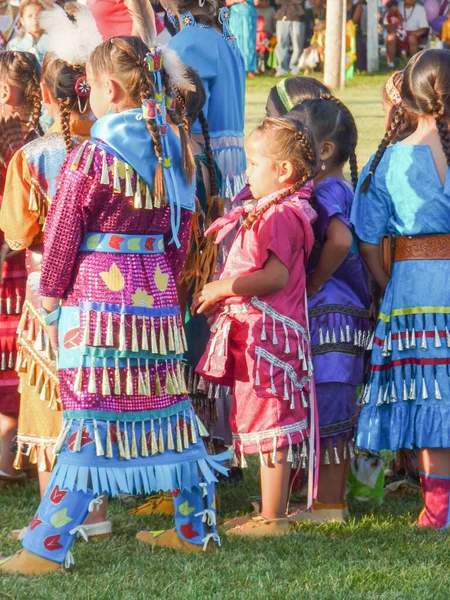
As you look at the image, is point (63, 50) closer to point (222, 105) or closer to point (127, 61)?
point (127, 61)

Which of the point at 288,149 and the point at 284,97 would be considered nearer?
the point at 288,149

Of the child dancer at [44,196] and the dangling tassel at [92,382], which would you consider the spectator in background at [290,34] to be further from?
the dangling tassel at [92,382]

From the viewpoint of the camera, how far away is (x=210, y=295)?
3.76m

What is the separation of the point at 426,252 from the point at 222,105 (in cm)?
130

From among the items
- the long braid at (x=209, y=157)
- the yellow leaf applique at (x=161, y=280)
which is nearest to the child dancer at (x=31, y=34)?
the long braid at (x=209, y=157)

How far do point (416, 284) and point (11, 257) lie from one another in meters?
1.52

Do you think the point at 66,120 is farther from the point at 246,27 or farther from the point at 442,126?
the point at 246,27

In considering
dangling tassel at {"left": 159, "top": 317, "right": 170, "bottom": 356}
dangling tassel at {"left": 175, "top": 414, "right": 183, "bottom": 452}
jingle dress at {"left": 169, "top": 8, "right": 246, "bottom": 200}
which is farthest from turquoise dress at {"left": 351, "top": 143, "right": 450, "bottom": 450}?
jingle dress at {"left": 169, "top": 8, "right": 246, "bottom": 200}

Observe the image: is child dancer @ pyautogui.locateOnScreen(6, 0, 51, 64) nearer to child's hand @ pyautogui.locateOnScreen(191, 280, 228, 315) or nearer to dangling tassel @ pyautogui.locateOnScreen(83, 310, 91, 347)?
child's hand @ pyautogui.locateOnScreen(191, 280, 228, 315)

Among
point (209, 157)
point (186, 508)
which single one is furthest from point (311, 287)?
point (186, 508)

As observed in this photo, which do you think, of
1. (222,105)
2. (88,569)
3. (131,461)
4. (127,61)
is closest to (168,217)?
(127,61)

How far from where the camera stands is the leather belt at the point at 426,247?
3818 millimetres

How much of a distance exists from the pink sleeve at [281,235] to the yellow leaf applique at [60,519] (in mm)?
1036

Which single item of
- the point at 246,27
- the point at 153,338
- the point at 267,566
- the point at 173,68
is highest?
the point at 173,68
